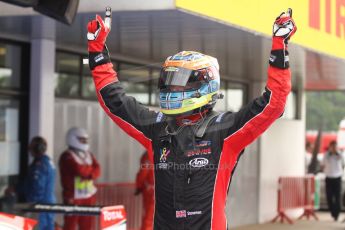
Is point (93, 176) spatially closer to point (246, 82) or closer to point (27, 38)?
point (27, 38)

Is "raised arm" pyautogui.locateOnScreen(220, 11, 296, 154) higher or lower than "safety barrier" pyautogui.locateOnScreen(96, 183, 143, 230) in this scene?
higher

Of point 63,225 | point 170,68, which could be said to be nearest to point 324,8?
point 63,225

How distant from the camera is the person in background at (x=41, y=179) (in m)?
9.19

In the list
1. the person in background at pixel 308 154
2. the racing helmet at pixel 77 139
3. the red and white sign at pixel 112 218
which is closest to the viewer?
the red and white sign at pixel 112 218

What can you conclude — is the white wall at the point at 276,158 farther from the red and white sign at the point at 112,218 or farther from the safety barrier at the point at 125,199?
the red and white sign at the point at 112,218

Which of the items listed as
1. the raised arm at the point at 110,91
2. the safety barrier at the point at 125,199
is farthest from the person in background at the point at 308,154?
the raised arm at the point at 110,91

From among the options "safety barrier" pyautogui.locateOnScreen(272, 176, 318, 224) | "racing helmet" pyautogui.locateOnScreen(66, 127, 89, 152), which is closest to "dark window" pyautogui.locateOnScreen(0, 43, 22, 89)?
"racing helmet" pyautogui.locateOnScreen(66, 127, 89, 152)

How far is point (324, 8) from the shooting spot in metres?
9.66

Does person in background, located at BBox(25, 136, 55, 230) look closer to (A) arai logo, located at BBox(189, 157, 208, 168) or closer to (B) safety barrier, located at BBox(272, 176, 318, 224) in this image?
(A) arai logo, located at BBox(189, 157, 208, 168)

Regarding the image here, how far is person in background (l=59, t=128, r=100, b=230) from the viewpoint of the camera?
989 cm

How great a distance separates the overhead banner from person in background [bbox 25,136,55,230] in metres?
3.06

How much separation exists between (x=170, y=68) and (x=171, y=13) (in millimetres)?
3430

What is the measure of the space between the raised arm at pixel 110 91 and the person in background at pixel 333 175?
43.9ft

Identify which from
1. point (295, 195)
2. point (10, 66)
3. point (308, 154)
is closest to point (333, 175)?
point (295, 195)
